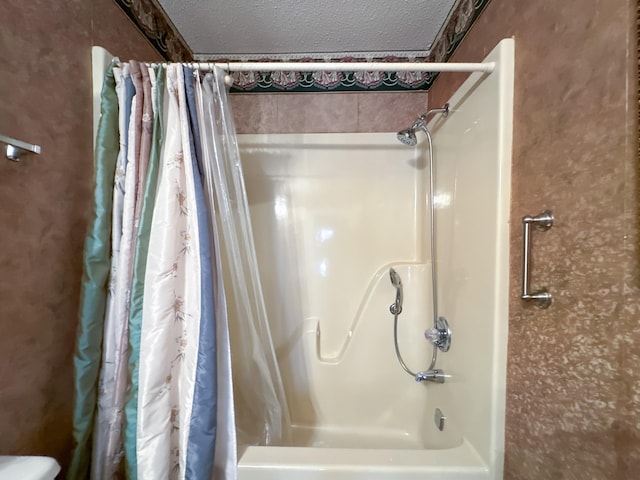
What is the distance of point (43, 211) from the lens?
770 millimetres

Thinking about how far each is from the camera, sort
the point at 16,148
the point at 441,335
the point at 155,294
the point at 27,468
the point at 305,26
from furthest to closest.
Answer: the point at 305,26 < the point at 441,335 < the point at 155,294 < the point at 16,148 < the point at 27,468

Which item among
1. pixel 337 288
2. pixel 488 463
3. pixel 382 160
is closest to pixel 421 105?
pixel 382 160

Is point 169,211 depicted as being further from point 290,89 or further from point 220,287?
point 290,89

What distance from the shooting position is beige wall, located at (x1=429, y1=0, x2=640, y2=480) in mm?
524

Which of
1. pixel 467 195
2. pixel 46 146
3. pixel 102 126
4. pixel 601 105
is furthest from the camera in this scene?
pixel 467 195

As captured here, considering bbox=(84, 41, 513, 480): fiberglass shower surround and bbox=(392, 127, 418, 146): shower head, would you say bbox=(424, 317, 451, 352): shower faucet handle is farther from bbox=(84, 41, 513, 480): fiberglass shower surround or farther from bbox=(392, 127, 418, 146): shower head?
bbox=(392, 127, 418, 146): shower head

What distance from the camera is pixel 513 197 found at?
851 millimetres

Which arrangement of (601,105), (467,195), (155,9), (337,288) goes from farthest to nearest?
1. (337,288)
2. (155,9)
3. (467,195)
4. (601,105)

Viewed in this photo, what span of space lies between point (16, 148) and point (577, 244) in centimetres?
126

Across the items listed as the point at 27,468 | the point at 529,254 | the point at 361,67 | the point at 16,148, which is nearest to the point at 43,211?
the point at 16,148

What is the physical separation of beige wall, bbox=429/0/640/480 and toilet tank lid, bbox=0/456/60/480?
3.43 feet

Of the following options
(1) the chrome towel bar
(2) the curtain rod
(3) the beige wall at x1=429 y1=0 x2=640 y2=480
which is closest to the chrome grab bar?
(3) the beige wall at x1=429 y1=0 x2=640 y2=480

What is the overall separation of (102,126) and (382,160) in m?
1.23

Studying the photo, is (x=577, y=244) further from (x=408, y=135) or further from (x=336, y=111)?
(x=336, y=111)
